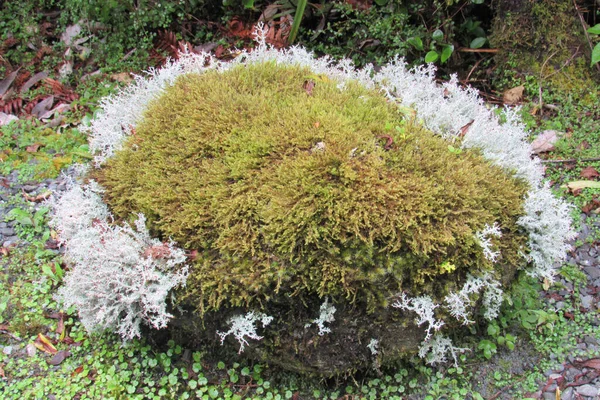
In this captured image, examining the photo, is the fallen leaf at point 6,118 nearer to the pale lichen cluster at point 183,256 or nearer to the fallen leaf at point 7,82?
the fallen leaf at point 7,82

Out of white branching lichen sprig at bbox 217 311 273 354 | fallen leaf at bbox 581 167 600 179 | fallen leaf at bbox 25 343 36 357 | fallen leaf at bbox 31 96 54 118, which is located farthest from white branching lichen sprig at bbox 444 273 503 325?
fallen leaf at bbox 31 96 54 118

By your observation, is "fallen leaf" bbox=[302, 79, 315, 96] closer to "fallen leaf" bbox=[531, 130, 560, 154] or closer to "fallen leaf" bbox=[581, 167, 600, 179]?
"fallen leaf" bbox=[531, 130, 560, 154]

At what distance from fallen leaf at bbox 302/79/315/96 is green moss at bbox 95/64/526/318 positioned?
203 millimetres

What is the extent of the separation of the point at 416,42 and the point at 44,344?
3.77 m

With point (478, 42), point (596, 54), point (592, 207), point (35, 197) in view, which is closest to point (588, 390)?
point (592, 207)

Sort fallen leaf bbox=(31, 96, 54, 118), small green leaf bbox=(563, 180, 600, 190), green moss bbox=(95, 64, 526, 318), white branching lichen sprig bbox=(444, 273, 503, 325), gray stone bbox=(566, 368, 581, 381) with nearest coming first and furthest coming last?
green moss bbox=(95, 64, 526, 318), white branching lichen sprig bbox=(444, 273, 503, 325), gray stone bbox=(566, 368, 581, 381), small green leaf bbox=(563, 180, 600, 190), fallen leaf bbox=(31, 96, 54, 118)

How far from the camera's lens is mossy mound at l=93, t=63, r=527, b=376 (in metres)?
2.45

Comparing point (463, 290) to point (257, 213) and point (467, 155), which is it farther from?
point (257, 213)

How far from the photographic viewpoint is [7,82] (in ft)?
18.6

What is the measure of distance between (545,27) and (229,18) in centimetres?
308

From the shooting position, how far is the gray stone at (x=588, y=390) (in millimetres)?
2707

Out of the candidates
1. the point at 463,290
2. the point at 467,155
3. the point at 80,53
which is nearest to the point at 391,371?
the point at 463,290

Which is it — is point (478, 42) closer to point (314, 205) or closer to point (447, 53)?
point (447, 53)

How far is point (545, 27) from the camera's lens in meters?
4.46
